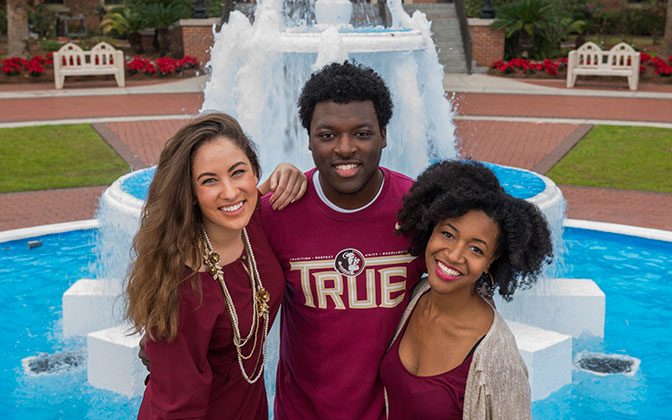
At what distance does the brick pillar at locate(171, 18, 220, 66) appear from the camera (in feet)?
72.9

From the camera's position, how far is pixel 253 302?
2.44m

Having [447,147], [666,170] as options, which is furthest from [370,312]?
[666,170]

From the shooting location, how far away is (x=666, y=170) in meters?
11.1

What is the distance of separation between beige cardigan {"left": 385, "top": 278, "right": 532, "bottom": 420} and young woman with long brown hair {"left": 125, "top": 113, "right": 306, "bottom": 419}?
26.3 inches

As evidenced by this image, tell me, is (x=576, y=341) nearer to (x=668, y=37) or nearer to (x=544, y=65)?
(x=544, y=65)

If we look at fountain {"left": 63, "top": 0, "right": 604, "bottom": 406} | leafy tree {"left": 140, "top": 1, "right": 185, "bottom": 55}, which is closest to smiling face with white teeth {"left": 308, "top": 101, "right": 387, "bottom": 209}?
fountain {"left": 63, "top": 0, "right": 604, "bottom": 406}

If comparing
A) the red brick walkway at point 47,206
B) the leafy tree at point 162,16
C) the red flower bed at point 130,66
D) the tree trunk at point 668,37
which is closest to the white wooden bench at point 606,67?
the tree trunk at point 668,37

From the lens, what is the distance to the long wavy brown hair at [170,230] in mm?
2254

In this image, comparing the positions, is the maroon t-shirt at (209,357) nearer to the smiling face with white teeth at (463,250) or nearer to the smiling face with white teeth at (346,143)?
the smiling face with white teeth at (346,143)

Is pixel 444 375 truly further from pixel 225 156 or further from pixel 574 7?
pixel 574 7

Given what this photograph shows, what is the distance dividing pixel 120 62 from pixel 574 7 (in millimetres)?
16725

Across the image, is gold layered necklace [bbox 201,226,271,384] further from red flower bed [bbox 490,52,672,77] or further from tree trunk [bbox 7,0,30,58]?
tree trunk [bbox 7,0,30,58]

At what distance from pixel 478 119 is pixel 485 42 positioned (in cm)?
872

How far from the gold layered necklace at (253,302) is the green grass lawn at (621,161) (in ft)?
28.4
